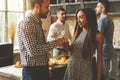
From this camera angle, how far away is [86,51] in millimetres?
2467

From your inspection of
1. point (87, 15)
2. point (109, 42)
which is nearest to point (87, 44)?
point (87, 15)

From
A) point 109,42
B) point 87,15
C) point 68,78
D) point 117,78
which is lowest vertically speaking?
point 117,78

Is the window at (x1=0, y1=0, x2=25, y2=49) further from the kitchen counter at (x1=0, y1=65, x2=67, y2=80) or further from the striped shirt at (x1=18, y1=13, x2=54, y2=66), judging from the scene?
the striped shirt at (x1=18, y1=13, x2=54, y2=66)

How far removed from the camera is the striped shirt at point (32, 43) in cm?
208

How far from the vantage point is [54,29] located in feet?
14.7

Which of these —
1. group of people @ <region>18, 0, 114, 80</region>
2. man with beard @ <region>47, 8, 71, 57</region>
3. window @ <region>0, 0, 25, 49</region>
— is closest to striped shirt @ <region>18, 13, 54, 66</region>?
group of people @ <region>18, 0, 114, 80</region>

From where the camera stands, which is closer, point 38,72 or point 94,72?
point 38,72

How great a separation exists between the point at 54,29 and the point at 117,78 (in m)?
1.70

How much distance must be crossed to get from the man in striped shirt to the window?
3509mm

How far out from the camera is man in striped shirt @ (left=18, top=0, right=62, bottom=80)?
2088 millimetres

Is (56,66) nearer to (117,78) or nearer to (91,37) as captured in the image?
(91,37)

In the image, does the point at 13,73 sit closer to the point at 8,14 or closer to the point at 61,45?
the point at 61,45

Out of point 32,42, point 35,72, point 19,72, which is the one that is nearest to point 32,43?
point 32,42

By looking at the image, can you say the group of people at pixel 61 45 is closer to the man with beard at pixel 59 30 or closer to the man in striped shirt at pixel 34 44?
the man in striped shirt at pixel 34 44
